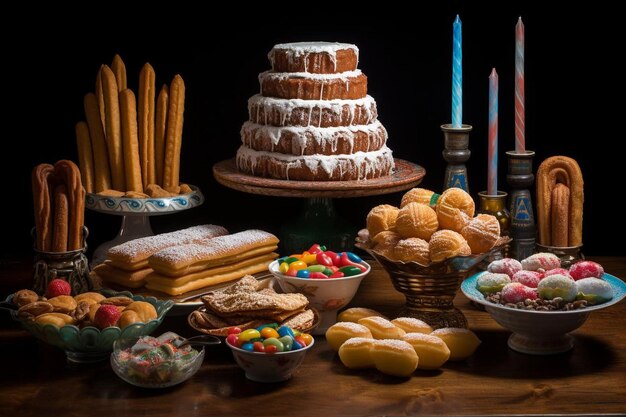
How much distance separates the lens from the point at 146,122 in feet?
10.2

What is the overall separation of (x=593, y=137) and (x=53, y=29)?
1483 mm

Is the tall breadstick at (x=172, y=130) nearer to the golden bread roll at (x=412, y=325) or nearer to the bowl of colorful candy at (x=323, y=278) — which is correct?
the bowl of colorful candy at (x=323, y=278)

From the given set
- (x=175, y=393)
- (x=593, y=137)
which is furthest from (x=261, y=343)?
(x=593, y=137)

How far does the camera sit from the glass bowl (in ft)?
8.25

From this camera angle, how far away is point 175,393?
2.28 m

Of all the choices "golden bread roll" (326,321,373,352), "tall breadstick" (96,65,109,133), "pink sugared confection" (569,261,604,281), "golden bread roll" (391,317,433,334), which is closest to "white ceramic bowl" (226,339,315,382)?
"golden bread roll" (326,321,373,352)

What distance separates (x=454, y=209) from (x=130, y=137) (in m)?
0.90

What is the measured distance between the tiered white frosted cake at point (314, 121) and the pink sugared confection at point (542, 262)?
0.55 metres

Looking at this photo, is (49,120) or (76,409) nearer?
(76,409)

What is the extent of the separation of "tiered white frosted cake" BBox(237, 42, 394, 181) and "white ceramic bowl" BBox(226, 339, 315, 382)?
2.31 feet

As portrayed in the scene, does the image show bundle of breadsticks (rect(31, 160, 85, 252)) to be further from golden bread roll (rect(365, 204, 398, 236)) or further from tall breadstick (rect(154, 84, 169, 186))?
golden bread roll (rect(365, 204, 398, 236))

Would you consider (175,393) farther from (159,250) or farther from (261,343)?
(159,250)

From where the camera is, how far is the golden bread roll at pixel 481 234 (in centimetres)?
252

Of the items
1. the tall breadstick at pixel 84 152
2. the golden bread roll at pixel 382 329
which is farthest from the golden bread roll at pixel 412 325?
the tall breadstick at pixel 84 152
